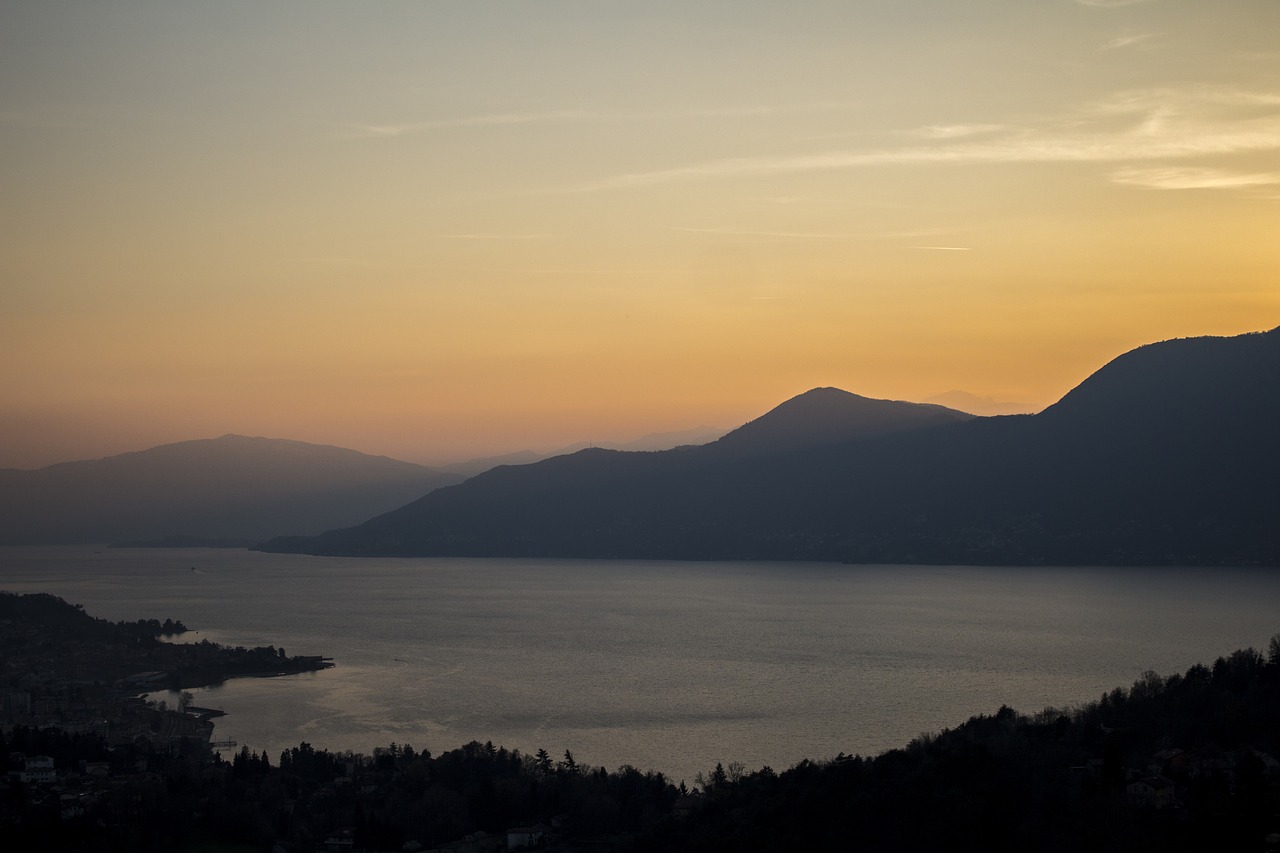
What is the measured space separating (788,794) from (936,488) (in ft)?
332

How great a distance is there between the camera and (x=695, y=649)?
48.5 m

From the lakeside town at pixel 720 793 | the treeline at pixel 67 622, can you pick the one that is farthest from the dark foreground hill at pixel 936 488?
the lakeside town at pixel 720 793

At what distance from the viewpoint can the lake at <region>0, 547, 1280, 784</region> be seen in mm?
31562

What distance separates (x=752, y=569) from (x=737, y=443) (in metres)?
49.7

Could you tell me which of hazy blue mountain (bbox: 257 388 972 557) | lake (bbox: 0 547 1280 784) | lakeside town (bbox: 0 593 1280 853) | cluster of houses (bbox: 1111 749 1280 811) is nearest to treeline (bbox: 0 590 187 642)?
lake (bbox: 0 547 1280 784)

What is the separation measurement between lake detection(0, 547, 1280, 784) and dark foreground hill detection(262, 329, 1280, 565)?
11.1 m

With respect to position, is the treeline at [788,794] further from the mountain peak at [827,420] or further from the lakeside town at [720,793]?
the mountain peak at [827,420]

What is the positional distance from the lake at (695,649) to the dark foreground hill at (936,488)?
36.4 ft

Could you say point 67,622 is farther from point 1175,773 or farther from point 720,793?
point 1175,773

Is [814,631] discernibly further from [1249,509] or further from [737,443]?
[737,443]

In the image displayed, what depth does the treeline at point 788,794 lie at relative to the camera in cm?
1655

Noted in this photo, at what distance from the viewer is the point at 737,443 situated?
Result: 151125mm

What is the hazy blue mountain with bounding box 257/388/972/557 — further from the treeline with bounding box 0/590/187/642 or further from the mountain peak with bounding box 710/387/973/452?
the treeline with bounding box 0/590/187/642

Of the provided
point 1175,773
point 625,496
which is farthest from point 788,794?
point 625,496
